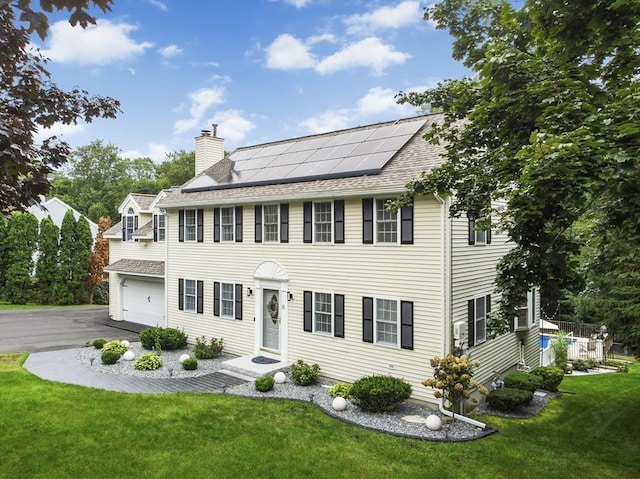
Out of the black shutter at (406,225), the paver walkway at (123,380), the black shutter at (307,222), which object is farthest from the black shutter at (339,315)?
the paver walkway at (123,380)

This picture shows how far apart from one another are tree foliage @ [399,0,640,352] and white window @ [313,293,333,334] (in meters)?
5.55

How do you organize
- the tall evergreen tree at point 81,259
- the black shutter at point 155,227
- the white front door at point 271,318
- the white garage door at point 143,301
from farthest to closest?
the tall evergreen tree at point 81,259 → the white garage door at point 143,301 → the black shutter at point 155,227 → the white front door at point 271,318

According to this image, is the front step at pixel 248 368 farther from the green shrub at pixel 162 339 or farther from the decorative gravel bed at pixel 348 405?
the green shrub at pixel 162 339

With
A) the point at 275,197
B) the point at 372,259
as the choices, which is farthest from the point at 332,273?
the point at 275,197

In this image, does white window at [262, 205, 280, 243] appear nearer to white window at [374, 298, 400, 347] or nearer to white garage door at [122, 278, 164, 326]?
white window at [374, 298, 400, 347]

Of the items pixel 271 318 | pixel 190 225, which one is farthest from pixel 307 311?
pixel 190 225

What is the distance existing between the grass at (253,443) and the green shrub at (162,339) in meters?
4.88

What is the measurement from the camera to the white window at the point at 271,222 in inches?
615

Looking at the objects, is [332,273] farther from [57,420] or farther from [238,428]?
[57,420]

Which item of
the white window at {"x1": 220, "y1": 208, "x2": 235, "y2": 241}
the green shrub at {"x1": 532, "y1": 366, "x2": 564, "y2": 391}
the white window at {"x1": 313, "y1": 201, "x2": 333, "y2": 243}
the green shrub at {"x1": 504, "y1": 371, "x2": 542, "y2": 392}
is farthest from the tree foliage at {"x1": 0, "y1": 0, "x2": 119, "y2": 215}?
the green shrub at {"x1": 532, "y1": 366, "x2": 564, "y2": 391}

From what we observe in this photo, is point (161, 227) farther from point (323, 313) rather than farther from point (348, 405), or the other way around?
point (348, 405)

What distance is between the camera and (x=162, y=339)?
57.6ft

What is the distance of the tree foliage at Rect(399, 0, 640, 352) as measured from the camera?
5531mm

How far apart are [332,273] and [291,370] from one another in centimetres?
343
